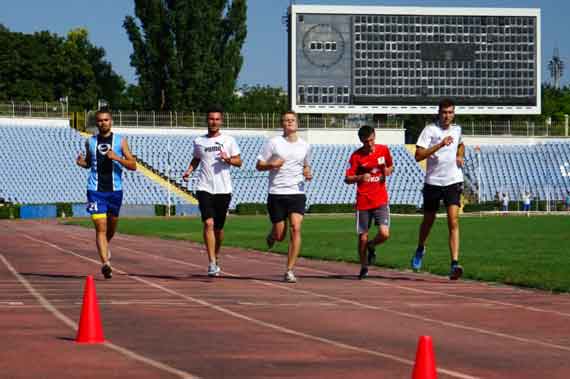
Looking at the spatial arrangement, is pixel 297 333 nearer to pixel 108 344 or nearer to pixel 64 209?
pixel 108 344

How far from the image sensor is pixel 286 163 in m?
15.5

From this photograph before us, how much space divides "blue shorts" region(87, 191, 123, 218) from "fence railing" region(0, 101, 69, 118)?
58.8m

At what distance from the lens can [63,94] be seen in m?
102

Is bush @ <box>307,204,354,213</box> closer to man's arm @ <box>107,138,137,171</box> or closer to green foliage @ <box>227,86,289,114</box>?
man's arm @ <box>107,138,137,171</box>

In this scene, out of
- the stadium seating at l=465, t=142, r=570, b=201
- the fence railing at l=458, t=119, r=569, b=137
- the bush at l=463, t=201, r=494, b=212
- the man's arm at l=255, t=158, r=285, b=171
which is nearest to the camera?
the man's arm at l=255, t=158, r=285, b=171

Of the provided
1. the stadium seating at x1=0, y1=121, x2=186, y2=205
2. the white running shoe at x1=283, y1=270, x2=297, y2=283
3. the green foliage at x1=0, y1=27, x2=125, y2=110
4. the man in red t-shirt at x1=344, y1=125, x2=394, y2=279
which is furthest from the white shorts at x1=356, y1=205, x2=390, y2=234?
the green foliage at x1=0, y1=27, x2=125, y2=110

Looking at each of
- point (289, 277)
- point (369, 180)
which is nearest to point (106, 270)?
point (289, 277)

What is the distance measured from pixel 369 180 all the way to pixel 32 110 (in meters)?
60.7

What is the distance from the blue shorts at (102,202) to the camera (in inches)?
615

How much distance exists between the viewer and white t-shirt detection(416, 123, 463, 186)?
15781 millimetres

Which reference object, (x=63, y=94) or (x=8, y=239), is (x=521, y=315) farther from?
(x=63, y=94)

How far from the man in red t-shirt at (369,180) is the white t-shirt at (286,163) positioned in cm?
65

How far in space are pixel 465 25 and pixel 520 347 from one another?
6035cm

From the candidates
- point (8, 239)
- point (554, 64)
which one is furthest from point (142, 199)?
point (554, 64)
